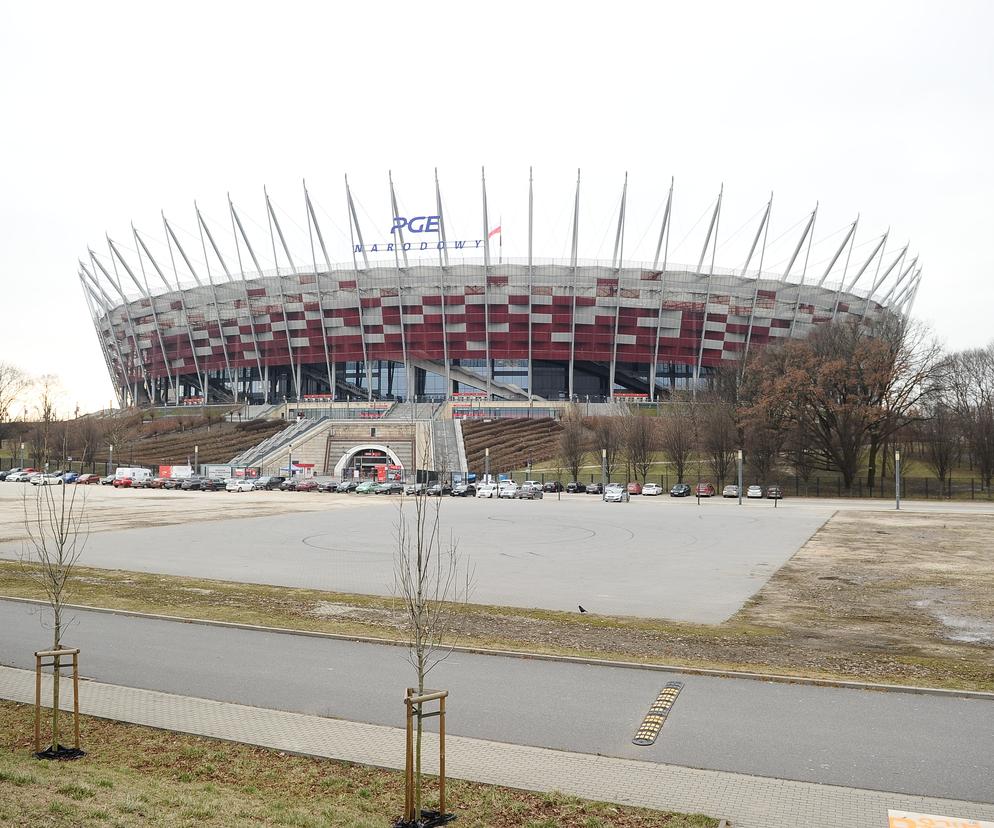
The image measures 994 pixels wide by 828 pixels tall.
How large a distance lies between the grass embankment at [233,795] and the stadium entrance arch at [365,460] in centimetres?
8814

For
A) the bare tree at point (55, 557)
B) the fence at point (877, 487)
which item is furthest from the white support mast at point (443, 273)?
the bare tree at point (55, 557)

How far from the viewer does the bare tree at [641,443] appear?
84812mm

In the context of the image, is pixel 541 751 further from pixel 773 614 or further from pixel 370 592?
pixel 370 592

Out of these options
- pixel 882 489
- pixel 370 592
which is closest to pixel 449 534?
pixel 370 592

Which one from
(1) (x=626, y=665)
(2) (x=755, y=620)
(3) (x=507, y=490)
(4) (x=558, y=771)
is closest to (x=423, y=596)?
(1) (x=626, y=665)

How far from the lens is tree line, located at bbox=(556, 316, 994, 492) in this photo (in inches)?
2899

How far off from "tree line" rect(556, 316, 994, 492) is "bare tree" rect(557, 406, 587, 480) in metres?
0.13

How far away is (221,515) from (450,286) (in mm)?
77800

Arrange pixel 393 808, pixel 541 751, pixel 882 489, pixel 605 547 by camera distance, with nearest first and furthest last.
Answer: pixel 393 808 < pixel 541 751 < pixel 605 547 < pixel 882 489

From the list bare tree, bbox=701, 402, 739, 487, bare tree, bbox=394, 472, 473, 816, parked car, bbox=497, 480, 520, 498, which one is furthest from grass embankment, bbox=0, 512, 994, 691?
bare tree, bbox=701, 402, 739, 487

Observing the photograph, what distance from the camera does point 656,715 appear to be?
33.8 feet

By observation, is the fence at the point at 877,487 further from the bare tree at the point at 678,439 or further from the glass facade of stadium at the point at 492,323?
the glass facade of stadium at the point at 492,323

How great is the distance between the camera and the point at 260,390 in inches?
5630

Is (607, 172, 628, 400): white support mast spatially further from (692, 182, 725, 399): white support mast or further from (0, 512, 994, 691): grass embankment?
(0, 512, 994, 691): grass embankment
